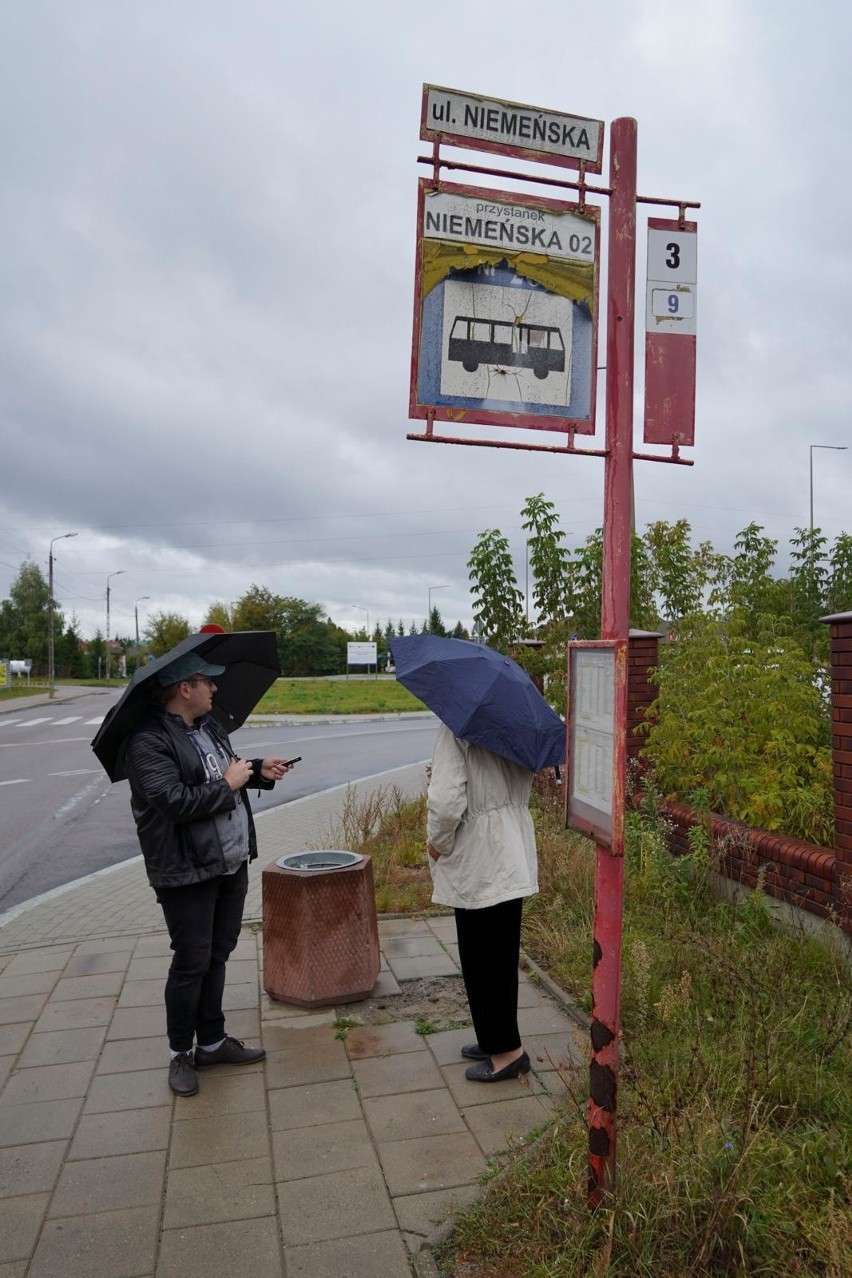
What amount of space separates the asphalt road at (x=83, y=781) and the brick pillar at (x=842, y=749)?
19.7 ft

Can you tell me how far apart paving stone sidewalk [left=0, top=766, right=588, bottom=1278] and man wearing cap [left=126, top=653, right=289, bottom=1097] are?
181 millimetres

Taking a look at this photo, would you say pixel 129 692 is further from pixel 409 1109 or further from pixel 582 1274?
pixel 582 1274

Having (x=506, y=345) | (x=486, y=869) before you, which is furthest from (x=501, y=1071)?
(x=506, y=345)

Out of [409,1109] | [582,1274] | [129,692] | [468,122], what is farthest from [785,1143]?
[468,122]

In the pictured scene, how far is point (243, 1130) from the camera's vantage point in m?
3.46

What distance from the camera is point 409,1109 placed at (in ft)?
11.8

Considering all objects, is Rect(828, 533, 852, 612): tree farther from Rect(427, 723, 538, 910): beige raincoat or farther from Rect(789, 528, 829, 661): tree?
Rect(427, 723, 538, 910): beige raincoat

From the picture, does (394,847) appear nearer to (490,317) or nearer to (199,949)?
(199,949)

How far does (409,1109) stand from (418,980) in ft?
4.78

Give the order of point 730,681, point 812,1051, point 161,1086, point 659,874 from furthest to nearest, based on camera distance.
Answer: point 730,681
point 659,874
point 161,1086
point 812,1051

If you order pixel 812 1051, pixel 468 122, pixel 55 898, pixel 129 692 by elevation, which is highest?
pixel 468 122

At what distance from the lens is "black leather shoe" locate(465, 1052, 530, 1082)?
3.79 m

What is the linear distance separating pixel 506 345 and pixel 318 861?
308 cm

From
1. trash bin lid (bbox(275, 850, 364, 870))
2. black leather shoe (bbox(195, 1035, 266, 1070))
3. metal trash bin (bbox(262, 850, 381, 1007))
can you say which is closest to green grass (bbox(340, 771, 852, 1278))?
metal trash bin (bbox(262, 850, 381, 1007))
